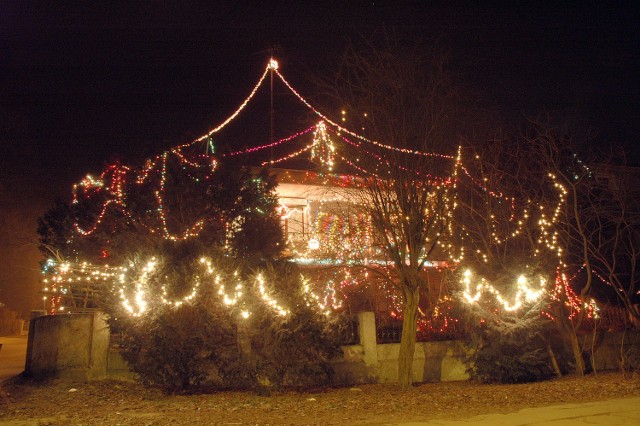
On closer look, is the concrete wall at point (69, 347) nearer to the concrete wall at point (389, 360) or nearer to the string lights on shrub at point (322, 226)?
the string lights on shrub at point (322, 226)

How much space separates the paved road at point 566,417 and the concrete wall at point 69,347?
20.4 ft

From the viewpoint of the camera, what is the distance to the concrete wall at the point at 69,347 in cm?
1024

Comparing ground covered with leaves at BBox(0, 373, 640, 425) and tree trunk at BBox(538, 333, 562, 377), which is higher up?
tree trunk at BBox(538, 333, 562, 377)

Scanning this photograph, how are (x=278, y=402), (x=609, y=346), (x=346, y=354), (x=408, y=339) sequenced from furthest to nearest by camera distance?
(x=609, y=346), (x=346, y=354), (x=408, y=339), (x=278, y=402)

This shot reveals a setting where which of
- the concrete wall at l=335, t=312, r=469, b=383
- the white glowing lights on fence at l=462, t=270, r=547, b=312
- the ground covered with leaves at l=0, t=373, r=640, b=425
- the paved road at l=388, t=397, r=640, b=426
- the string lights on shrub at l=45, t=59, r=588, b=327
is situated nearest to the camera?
the paved road at l=388, t=397, r=640, b=426

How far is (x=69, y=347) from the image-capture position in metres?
10.3

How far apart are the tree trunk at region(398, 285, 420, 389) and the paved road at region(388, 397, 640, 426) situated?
2.85 m

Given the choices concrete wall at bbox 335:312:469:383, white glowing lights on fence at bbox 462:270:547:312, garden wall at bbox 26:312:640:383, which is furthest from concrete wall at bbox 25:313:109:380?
white glowing lights on fence at bbox 462:270:547:312

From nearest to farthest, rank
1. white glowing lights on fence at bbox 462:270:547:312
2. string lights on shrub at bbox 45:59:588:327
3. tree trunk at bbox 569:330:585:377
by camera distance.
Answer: string lights on shrub at bbox 45:59:588:327
white glowing lights on fence at bbox 462:270:547:312
tree trunk at bbox 569:330:585:377

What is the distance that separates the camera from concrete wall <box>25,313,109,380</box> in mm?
10242

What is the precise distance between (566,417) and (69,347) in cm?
881

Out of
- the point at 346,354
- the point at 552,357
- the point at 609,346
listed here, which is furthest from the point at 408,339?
the point at 609,346

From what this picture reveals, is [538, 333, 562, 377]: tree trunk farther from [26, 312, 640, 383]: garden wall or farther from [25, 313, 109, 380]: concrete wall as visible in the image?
[25, 313, 109, 380]: concrete wall

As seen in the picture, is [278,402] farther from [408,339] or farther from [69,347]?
[69,347]
